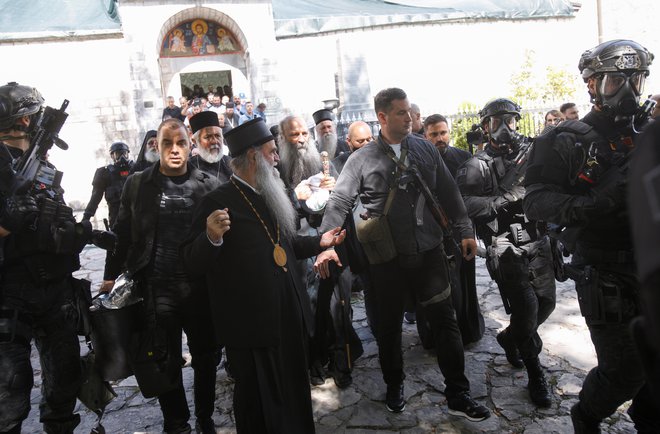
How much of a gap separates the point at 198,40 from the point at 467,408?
19521mm

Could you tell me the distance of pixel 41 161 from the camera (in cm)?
327

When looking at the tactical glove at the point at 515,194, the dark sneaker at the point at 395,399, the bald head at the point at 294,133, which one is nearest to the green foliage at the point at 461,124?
the bald head at the point at 294,133

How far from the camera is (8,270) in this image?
3.10 metres

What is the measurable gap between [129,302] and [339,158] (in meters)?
2.65

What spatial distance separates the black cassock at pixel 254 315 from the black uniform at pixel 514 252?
169 cm

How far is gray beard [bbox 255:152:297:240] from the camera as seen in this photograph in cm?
318

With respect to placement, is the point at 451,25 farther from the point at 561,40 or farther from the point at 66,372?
the point at 66,372

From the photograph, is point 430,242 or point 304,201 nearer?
point 430,242

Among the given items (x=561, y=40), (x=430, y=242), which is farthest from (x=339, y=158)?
Answer: (x=561, y=40)

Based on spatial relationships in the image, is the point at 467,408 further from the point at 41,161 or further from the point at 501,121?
the point at 41,161

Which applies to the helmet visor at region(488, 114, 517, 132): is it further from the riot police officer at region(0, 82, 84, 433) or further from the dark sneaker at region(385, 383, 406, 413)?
the riot police officer at region(0, 82, 84, 433)

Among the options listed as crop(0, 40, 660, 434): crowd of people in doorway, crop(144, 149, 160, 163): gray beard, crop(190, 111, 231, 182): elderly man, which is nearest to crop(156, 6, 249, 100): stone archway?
crop(144, 149, 160, 163): gray beard

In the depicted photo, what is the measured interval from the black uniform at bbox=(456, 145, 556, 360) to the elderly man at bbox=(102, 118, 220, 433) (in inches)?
84.3

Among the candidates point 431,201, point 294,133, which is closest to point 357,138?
point 294,133
